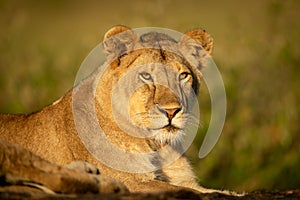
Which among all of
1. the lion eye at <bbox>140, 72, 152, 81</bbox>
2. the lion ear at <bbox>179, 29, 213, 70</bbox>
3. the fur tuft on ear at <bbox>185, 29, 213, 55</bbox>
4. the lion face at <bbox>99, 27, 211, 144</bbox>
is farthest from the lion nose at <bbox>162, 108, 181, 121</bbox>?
the fur tuft on ear at <bbox>185, 29, 213, 55</bbox>

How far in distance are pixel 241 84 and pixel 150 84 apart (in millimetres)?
6286

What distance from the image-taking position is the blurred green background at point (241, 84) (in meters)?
11.6

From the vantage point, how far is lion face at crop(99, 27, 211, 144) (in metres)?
6.40

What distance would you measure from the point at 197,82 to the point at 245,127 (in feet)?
16.9

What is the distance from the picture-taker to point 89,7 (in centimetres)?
3184

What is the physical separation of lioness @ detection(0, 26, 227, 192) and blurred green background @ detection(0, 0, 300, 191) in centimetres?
425

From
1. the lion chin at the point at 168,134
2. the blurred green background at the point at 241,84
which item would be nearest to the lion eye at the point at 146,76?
the lion chin at the point at 168,134

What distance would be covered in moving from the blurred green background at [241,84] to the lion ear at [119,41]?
4330 millimetres

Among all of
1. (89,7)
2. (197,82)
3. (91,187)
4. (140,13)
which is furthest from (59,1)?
(91,187)

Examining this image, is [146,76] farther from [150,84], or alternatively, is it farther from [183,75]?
[183,75]

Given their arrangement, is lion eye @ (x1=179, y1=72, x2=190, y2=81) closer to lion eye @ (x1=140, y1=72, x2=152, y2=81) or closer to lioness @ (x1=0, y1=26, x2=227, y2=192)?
lioness @ (x1=0, y1=26, x2=227, y2=192)

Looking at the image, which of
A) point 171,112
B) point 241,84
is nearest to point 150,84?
point 171,112

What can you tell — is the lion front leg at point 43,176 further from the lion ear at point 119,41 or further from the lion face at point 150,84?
the lion ear at point 119,41

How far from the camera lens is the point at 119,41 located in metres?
6.75
